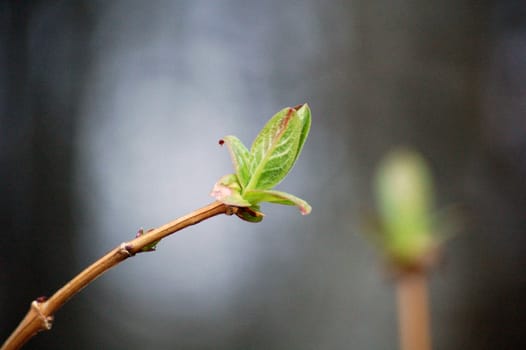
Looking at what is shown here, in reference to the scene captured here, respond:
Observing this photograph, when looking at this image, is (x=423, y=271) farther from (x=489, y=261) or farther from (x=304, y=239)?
(x=489, y=261)

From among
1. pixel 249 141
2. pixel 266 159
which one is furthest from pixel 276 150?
pixel 249 141

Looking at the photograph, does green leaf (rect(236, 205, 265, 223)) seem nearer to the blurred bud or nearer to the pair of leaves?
the pair of leaves

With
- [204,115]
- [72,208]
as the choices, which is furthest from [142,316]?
[204,115]

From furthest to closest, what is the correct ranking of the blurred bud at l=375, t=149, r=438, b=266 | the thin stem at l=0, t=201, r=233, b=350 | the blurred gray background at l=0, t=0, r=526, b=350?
the blurred gray background at l=0, t=0, r=526, b=350, the blurred bud at l=375, t=149, r=438, b=266, the thin stem at l=0, t=201, r=233, b=350

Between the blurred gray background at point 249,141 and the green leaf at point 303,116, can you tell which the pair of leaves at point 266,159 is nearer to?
the green leaf at point 303,116

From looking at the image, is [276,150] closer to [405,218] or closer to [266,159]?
[266,159]

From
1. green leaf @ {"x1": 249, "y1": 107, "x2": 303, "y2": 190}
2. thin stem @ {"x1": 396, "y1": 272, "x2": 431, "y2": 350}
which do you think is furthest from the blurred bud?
green leaf @ {"x1": 249, "y1": 107, "x2": 303, "y2": 190}
